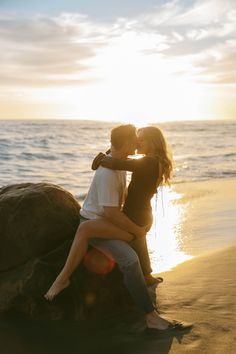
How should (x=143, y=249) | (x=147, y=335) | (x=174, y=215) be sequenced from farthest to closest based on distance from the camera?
1. (x=174, y=215)
2. (x=143, y=249)
3. (x=147, y=335)

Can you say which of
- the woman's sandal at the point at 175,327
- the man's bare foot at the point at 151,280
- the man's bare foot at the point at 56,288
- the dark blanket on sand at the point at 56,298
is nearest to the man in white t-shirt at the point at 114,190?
the dark blanket on sand at the point at 56,298

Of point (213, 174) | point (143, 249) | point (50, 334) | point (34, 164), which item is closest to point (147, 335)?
point (50, 334)

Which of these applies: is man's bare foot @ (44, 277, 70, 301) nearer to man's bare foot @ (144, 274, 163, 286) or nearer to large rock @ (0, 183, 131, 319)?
large rock @ (0, 183, 131, 319)

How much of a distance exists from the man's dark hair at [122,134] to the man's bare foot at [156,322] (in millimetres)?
1757

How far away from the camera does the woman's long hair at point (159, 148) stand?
17.2 feet

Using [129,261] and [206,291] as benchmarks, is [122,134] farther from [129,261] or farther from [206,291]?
[206,291]

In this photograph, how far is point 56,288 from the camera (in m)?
5.01

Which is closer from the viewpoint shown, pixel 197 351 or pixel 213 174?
pixel 197 351

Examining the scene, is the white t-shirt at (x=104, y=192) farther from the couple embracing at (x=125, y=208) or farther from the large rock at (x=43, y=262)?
the large rock at (x=43, y=262)

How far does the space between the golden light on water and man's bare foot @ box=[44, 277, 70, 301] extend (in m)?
1.60

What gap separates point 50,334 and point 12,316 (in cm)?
66

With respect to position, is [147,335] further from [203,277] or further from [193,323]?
[203,277]

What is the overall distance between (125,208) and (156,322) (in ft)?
4.02

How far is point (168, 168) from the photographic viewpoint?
17.3ft
